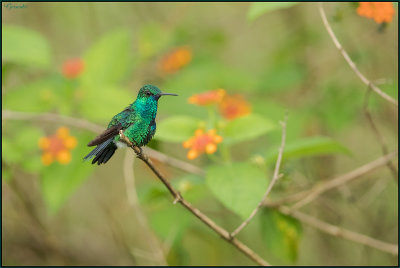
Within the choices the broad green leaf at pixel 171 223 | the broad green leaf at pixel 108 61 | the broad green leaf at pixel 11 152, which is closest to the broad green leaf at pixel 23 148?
the broad green leaf at pixel 11 152

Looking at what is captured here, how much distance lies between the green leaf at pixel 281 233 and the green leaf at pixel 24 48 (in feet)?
4.69

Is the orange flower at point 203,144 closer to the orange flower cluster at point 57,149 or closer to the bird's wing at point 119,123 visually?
the bird's wing at point 119,123

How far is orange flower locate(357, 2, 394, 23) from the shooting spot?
208cm

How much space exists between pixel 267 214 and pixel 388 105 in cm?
158

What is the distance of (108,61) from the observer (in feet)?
10.2

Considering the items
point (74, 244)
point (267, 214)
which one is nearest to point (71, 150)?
point (267, 214)

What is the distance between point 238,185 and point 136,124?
0.81 metres

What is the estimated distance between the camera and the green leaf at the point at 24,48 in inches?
106

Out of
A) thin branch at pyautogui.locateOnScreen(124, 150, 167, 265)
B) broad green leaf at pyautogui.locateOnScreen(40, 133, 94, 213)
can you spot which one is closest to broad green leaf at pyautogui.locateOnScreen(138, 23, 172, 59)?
broad green leaf at pyautogui.locateOnScreen(40, 133, 94, 213)

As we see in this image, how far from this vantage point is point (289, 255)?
2387mm

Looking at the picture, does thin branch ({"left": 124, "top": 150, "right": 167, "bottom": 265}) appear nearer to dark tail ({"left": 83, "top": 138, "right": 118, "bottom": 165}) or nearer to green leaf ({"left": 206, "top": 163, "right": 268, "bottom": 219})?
green leaf ({"left": 206, "top": 163, "right": 268, "bottom": 219})

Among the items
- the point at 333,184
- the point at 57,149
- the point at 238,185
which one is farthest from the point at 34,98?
the point at 333,184

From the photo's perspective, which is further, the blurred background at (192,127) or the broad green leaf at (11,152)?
the broad green leaf at (11,152)

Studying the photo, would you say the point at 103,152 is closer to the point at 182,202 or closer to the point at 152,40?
the point at 182,202
